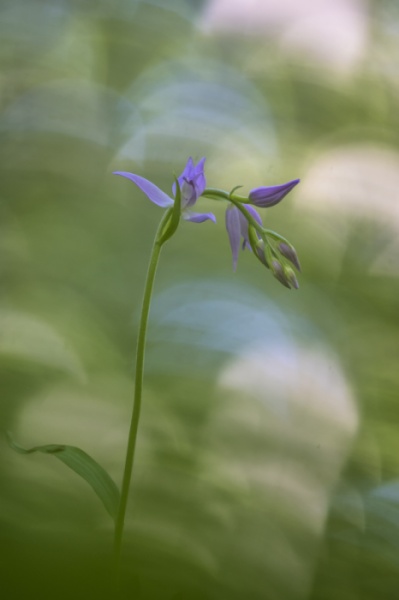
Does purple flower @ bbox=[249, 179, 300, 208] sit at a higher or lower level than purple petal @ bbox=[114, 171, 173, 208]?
higher

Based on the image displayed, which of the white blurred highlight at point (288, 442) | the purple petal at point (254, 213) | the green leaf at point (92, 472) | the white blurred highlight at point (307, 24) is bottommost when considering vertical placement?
the green leaf at point (92, 472)

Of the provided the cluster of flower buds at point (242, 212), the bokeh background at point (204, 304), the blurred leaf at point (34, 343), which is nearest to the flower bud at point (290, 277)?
the cluster of flower buds at point (242, 212)

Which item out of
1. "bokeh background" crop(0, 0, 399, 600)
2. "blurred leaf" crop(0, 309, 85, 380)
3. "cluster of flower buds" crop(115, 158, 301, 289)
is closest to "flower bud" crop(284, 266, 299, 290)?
"cluster of flower buds" crop(115, 158, 301, 289)

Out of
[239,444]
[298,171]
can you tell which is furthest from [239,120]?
[239,444]

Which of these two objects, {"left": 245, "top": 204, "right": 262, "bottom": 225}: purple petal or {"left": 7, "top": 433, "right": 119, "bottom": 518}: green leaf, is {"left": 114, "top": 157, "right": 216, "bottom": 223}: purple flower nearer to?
{"left": 245, "top": 204, "right": 262, "bottom": 225}: purple petal

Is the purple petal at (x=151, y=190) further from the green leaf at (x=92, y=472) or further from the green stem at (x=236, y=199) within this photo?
the green leaf at (x=92, y=472)

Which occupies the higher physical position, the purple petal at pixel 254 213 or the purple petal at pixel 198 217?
the purple petal at pixel 254 213

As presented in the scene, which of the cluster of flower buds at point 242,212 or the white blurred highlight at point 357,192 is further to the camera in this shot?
the white blurred highlight at point 357,192
